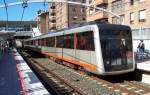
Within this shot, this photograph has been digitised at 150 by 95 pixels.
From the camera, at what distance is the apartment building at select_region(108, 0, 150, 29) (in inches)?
1572

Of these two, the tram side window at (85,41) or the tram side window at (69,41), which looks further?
the tram side window at (69,41)

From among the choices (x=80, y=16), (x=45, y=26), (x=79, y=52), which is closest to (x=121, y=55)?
(x=79, y=52)

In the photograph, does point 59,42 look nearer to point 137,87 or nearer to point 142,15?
point 137,87

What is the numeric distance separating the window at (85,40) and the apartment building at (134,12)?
1831cm

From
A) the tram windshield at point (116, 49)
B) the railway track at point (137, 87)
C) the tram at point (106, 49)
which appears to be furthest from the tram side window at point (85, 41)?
the railway track at point (137, 87)

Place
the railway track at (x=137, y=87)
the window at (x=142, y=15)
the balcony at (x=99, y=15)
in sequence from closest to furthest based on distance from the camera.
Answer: the railway track at (x=137, y=87) → the window at (x=142, y=15) → the balcony at (x=99, y=15)

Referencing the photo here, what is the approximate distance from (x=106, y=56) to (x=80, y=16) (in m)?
72.7

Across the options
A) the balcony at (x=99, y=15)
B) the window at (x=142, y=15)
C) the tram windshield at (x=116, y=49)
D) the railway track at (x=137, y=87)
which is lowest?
the railway track at (x=137, y=87)

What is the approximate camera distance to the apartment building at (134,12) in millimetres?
39938

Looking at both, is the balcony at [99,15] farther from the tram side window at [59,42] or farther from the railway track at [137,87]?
the railway track at [137,87]

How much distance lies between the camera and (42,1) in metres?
31.2

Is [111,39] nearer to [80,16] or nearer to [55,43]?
[55,43]

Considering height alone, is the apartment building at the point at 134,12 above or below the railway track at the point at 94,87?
above

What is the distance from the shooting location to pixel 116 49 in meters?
17.6
